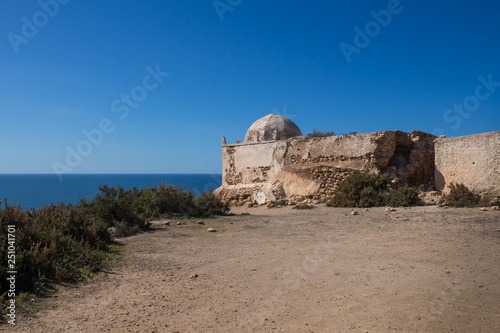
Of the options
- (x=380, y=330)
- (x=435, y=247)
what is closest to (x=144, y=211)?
(x=435, y=247)

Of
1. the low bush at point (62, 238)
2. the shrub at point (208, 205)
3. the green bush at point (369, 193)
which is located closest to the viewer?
the low bush at point (62, 238)

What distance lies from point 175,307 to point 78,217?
10.7 ft

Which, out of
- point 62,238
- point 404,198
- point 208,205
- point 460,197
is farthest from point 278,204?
point 62,238

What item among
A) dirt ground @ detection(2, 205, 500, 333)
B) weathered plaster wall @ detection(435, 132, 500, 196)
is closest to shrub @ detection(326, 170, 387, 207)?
weathered plaster wall @ detection(435, 132, 500, 196)

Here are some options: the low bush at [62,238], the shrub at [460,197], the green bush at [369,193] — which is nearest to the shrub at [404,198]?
the green bush at [369,193]

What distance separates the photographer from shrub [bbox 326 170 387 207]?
12117 millimetres

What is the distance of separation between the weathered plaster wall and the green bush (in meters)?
1.27

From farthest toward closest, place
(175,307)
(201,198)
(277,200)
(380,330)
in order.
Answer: (277,200)
(201,198)
(175,307)
(380,330)

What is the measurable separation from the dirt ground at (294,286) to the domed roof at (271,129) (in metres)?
11.2

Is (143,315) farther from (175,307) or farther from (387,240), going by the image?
(387,240)

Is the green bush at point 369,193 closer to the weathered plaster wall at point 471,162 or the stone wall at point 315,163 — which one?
the stone wall at point 315,163

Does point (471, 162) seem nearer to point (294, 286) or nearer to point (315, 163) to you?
point (315, 163)

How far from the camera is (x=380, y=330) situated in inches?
112

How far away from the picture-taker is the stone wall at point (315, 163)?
13.3 metres
